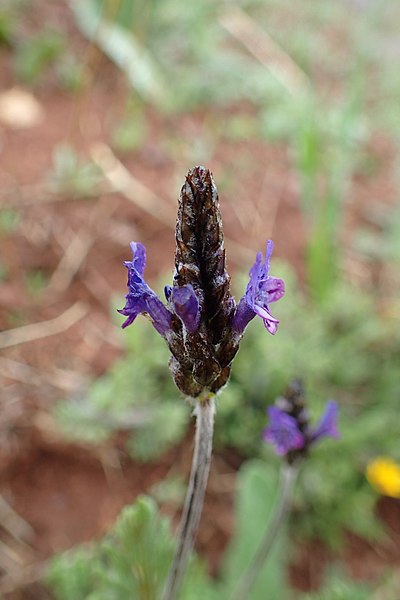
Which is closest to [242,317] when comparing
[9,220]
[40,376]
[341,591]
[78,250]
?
[341,591]

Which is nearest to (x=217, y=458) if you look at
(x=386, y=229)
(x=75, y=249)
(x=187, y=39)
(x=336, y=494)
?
(x=336, y=494)

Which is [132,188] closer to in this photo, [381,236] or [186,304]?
[381,236]

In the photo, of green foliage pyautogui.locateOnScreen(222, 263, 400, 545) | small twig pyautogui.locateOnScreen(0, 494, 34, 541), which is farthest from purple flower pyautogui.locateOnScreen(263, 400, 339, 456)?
small twig pyautogui.locateOnScreen(0, 494, 34, 541)

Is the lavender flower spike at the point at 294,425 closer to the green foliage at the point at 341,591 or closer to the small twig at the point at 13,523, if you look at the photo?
the green foliage at the point at 341,591

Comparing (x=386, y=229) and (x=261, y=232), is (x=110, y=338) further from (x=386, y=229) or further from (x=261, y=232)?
(x=386, y=229)

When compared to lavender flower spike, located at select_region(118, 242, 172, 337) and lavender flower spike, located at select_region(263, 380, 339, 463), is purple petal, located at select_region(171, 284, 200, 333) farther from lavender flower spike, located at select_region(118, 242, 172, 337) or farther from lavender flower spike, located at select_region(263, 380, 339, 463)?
lavender flower spike, located at select_region(263, 380, 339, 463)

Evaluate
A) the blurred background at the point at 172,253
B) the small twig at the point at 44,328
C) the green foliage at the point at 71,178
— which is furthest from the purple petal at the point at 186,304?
the green foliage at the point at 71,178

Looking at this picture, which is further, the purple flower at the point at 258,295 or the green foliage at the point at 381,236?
the green foliage at the point at 381,236
